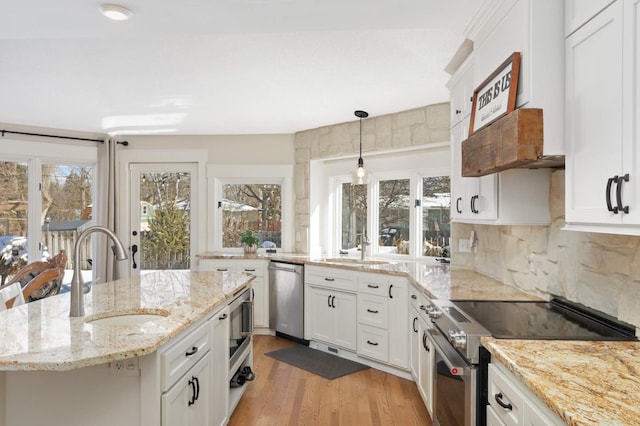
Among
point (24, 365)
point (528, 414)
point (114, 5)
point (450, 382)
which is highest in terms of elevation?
point (114, 5)

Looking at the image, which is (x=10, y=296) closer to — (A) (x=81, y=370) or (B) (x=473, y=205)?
(A) (x=81, y=370)

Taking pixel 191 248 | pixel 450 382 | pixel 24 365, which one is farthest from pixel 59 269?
pixel 450 382

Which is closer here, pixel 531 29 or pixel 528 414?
pixel 528 414

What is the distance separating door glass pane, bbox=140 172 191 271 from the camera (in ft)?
17.1

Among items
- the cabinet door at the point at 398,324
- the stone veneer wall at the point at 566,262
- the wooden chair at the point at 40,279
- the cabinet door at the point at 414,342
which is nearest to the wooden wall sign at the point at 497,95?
the stone veneer wall at the point at 566,262

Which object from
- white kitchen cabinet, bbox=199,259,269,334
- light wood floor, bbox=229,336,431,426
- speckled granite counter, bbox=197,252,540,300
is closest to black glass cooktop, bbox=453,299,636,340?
speckled granite counter, bbox=197,252,540,300

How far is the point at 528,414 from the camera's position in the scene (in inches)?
47.8

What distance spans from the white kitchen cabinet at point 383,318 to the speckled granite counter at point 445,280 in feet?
0.40

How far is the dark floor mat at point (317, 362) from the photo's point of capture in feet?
11.8

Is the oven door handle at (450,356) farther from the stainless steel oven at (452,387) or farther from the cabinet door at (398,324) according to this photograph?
the cabinet door at (398,324)

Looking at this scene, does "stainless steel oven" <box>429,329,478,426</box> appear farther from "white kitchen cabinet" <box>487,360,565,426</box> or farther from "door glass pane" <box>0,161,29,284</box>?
"door glass pane" <box>0,161,29,284</box>

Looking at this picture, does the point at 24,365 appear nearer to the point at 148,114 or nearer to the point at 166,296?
the point at 166,296

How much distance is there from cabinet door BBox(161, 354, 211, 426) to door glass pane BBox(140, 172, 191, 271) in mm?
3243

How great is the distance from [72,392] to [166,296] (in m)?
0.83
